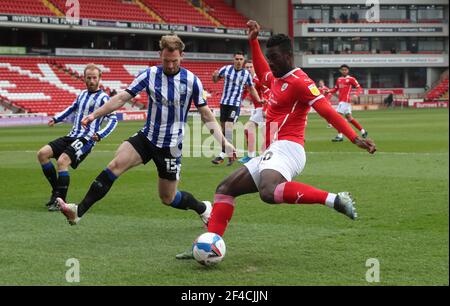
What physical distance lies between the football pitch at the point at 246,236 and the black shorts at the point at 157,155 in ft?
2.31

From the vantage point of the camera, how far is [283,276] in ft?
17.3

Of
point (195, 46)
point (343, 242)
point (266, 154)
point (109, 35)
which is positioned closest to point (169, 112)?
point (266, 154)

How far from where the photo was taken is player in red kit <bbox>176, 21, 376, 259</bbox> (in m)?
5.70

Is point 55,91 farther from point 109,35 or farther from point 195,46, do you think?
point 195,46

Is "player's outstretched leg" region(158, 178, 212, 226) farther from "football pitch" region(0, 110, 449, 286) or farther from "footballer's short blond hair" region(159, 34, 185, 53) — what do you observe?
"footballer's short blond hair" region(159, 34, 185, 53)

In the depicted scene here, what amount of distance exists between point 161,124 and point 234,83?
8.51 metres

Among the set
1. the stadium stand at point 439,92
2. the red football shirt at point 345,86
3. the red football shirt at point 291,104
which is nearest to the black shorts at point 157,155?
the red football shirt at point 291,104

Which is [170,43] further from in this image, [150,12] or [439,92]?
[439,92]

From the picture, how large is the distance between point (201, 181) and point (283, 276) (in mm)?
6754

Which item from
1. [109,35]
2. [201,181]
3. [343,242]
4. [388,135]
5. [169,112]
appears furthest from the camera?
[109,35]

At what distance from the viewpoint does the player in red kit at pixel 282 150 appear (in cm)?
570

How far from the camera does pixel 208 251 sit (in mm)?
5621

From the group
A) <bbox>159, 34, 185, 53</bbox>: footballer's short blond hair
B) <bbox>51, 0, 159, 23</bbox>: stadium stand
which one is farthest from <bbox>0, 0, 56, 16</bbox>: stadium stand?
<bbox>159, 34, 185, 53</bbox>: footballer's short blond hair

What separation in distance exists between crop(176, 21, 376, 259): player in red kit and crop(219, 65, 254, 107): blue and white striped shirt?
9.11 metres
